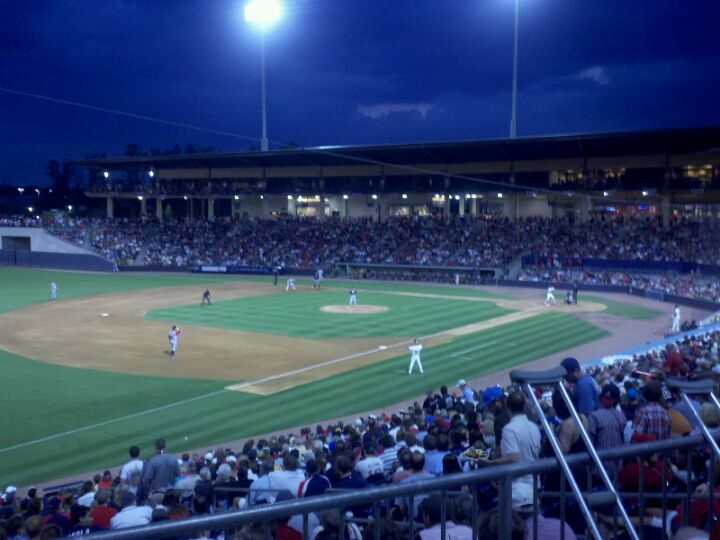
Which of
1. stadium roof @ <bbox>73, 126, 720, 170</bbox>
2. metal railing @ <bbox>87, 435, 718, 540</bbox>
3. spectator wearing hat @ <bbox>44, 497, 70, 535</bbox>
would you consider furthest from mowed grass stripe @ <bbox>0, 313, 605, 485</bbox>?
stadium roof @ <bbox>73, 126, 720, 170</bbox>

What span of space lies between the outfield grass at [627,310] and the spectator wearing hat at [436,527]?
32.8m

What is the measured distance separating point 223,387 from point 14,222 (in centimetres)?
6129

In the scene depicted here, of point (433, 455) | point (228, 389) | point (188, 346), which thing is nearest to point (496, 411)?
point (433, 455)

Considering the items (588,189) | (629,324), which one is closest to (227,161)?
(588,189)

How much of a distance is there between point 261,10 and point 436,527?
103ft

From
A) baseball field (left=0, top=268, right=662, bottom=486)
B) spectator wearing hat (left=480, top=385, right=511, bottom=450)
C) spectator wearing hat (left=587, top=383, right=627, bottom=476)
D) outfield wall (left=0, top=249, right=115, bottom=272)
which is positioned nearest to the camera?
spectator wearing hat (left=587, top=383, right=627, bottom=476)

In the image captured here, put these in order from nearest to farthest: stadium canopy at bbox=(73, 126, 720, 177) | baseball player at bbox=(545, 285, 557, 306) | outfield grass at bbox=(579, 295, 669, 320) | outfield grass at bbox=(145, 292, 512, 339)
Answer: outfield grass at bbox=(145, 292, 512, 339), outfield grass at bbox=(579, 295, 669, 320), baseball player at bbox=(545, 285, 557, 306), stadium canopy at bbox=(73, 126, 720, 177)

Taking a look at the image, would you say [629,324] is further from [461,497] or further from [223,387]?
[461,497]

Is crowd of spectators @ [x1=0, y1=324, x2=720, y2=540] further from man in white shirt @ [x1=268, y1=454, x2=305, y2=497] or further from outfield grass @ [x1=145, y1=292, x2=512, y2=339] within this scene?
outfield grass @ [x1=145, y1=292, x2=512, y2=339]

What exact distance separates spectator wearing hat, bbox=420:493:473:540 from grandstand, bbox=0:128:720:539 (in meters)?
0.02

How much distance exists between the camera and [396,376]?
21.2 meters

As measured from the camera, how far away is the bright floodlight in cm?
3153

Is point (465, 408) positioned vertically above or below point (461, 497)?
below

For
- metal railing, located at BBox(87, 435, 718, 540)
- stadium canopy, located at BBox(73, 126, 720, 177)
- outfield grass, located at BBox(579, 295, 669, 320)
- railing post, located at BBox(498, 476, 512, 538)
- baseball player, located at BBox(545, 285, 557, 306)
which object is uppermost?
stadium canopy, located at BBox(73, 126, 720, 177)
